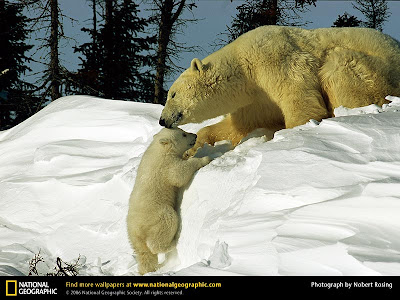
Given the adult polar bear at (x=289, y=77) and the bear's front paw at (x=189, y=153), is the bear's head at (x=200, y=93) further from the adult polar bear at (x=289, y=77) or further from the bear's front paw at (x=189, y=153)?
the bear's front paw at (x=189, y=153)

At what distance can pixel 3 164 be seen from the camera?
865cm

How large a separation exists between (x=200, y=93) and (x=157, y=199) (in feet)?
5.27

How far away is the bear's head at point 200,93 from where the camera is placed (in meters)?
6.07

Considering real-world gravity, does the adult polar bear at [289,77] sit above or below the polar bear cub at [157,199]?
above

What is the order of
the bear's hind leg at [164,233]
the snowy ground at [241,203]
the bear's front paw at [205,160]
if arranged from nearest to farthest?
the snowy ground at [241,203], the bear's hind leg at [164,233], the bear's front paw at [205,160]

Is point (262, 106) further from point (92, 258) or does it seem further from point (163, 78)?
point (163, 78)

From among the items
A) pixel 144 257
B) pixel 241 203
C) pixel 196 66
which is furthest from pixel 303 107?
pixel 144 257

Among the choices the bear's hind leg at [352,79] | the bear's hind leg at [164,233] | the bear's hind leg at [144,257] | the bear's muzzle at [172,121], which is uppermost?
the bear's hind leg at [352,79]

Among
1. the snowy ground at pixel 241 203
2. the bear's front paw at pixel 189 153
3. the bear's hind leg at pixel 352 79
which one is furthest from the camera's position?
the bear's front paw at pixel 189 153

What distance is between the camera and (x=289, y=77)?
5.96m
